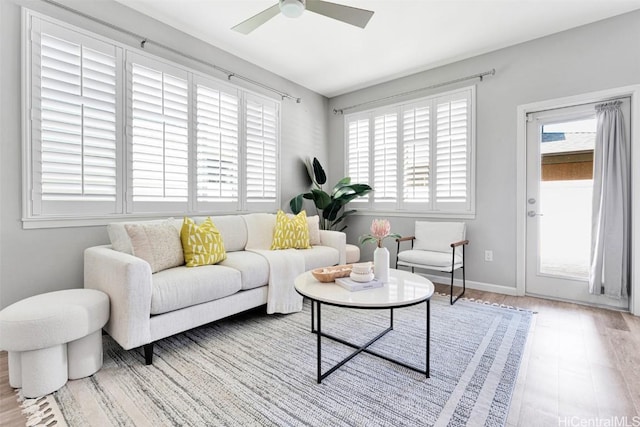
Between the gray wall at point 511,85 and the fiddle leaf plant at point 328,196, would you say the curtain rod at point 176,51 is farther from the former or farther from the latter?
the gray wall at point 511,85

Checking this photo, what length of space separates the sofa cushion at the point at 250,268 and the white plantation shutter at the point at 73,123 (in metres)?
1.09

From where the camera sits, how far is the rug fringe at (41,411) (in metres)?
1.40

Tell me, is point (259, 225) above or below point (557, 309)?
above

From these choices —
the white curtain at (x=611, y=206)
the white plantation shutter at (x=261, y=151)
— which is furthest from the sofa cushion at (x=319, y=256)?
the white curtain at (x=611, y=206)

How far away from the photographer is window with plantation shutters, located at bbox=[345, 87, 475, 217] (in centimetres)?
361

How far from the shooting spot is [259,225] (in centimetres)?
334

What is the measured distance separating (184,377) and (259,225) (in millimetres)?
1775

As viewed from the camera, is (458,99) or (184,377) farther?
(458,99)

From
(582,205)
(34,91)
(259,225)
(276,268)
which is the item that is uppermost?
(34,91)

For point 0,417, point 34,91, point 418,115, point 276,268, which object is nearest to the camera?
point 0,417

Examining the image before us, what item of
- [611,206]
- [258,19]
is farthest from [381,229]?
[611,206]

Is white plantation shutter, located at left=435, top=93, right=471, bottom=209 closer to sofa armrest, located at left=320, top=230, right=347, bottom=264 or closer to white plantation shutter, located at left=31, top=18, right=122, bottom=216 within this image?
sofa armrest, located at left=320, top=230, right=347, bottom=264

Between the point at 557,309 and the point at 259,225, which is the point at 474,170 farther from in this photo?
the point at 259,225

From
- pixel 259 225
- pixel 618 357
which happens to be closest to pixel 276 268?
pixel 259 225
